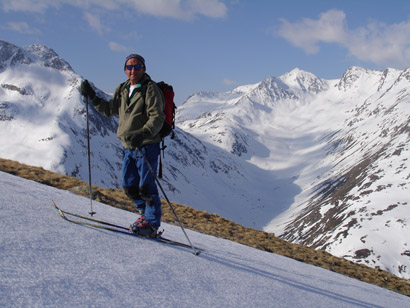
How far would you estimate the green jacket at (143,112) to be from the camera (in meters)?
A: 6.71

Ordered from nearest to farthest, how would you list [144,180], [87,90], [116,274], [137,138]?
1. [116,274]
2. [137,138]
3. [144,180]
4. [87,90]

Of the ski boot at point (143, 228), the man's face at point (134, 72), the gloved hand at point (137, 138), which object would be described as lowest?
the ski boot at point (143, 228)

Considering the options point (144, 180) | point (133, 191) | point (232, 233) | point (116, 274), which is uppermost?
point (144, 180)

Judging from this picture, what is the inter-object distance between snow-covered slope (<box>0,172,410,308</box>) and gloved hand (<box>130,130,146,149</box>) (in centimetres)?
172

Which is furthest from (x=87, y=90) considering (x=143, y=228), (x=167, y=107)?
(x=143, y=228)

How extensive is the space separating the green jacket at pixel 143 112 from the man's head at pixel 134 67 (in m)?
0.13

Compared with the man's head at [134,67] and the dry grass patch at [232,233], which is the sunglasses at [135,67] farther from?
the dry grass patch at [232,233]

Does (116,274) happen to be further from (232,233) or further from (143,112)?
(232,233)

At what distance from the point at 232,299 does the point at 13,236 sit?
3233mm

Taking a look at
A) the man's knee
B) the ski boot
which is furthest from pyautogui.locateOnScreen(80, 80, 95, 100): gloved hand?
the ski boot

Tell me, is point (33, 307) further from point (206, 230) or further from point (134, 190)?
point (206, 230)

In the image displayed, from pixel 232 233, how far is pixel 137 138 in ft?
24.5

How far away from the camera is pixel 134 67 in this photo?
7102mm

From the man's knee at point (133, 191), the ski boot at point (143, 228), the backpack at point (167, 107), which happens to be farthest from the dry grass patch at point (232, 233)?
the backpack at point (167, 107)
